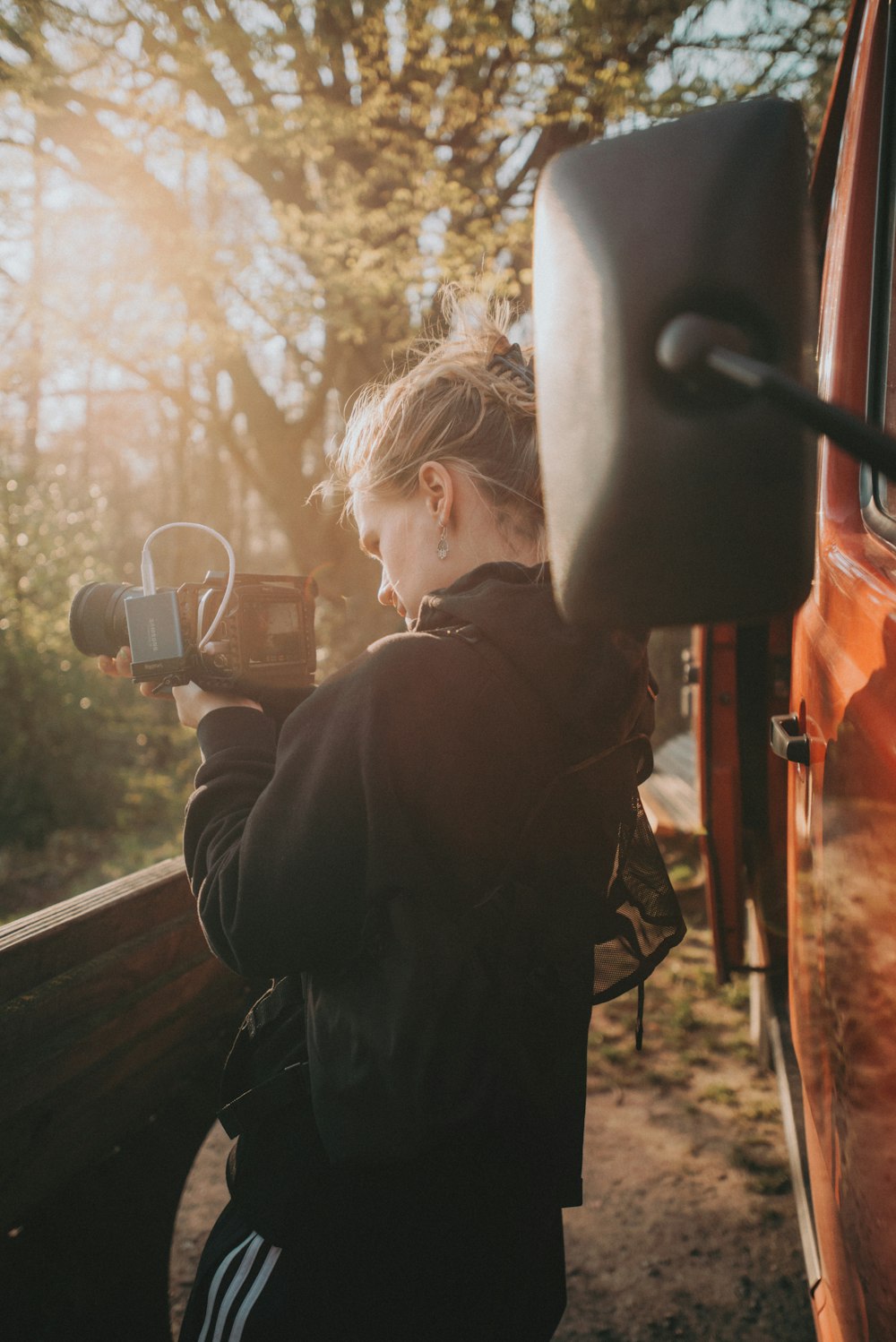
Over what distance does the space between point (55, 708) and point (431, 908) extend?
21.2 feet

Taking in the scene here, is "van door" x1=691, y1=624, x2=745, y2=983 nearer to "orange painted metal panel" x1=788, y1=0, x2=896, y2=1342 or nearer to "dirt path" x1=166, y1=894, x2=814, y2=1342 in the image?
"orange painted metal panel" x1=788, y1=0, x2=896, y2=1342

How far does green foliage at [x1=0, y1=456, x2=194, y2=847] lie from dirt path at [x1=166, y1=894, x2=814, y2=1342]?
425 cm

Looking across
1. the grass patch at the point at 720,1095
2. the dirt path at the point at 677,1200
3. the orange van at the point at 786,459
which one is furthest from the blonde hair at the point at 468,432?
the grass patch at the point at 720,1095

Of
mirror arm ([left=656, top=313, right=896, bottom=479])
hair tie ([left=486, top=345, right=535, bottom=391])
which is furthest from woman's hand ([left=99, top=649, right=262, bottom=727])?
mirror arm ([left=656, top=313, right=896, bottom=479])

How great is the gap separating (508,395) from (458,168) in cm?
514

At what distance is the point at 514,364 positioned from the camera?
134cm

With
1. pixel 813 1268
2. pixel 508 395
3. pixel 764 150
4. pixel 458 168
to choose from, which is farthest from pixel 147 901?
pixel 458 168

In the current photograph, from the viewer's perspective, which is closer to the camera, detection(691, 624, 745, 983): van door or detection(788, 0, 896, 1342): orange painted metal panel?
detection(788, 0, 896, 1342): orange painted metal panel

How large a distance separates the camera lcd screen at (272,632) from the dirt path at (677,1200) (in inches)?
75.5

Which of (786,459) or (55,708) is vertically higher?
(786,459)

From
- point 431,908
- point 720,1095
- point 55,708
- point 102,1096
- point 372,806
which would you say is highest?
point 372,806

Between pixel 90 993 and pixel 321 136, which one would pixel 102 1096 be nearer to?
pixel 90 993

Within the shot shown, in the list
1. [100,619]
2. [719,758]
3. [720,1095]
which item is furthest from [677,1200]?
[100,619]

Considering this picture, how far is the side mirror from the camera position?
673 millimetres
